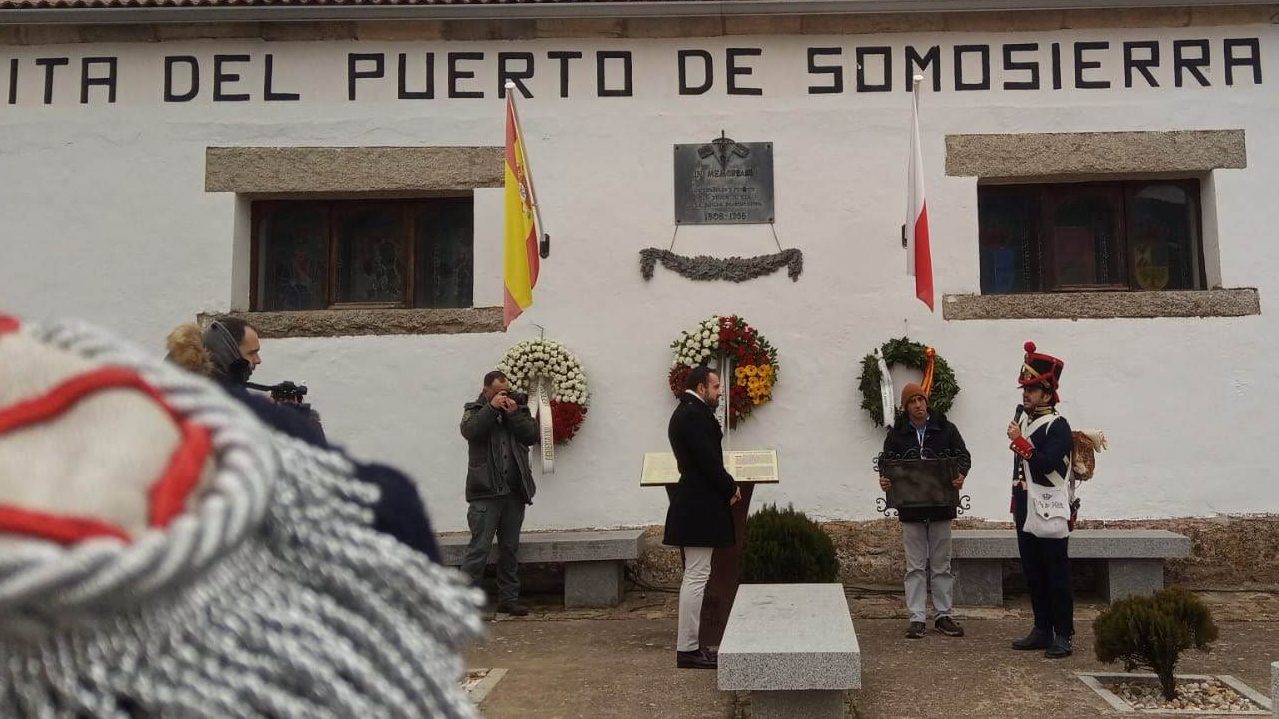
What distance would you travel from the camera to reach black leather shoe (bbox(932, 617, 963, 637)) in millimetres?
6230

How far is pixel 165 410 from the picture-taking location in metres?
0.81

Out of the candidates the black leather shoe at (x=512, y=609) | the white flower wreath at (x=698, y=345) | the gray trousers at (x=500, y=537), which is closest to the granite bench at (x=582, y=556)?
the gray trousers at (x=500, y=537)

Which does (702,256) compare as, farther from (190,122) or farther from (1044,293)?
(190,122)

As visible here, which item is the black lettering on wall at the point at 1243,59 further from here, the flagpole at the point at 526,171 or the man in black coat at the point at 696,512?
the man in black coat at the point at 696,512

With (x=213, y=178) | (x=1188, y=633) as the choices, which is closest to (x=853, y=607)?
(x=1188, y=633)

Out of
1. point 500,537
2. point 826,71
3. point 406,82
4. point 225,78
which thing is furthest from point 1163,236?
point 225,78

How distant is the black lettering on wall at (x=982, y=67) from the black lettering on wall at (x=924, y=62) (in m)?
0.14

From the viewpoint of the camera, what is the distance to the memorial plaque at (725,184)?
7719mm

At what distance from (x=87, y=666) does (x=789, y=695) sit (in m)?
3.77

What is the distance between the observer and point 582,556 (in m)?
7.02

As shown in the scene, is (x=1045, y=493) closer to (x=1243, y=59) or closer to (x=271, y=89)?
(x=1243, y=59)

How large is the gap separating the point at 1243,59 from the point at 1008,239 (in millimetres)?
2085

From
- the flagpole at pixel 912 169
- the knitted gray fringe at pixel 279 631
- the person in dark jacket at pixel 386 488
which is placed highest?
the flagpole at pixel 912 169

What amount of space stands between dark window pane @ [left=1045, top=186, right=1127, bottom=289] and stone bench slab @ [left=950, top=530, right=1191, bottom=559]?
194cm
